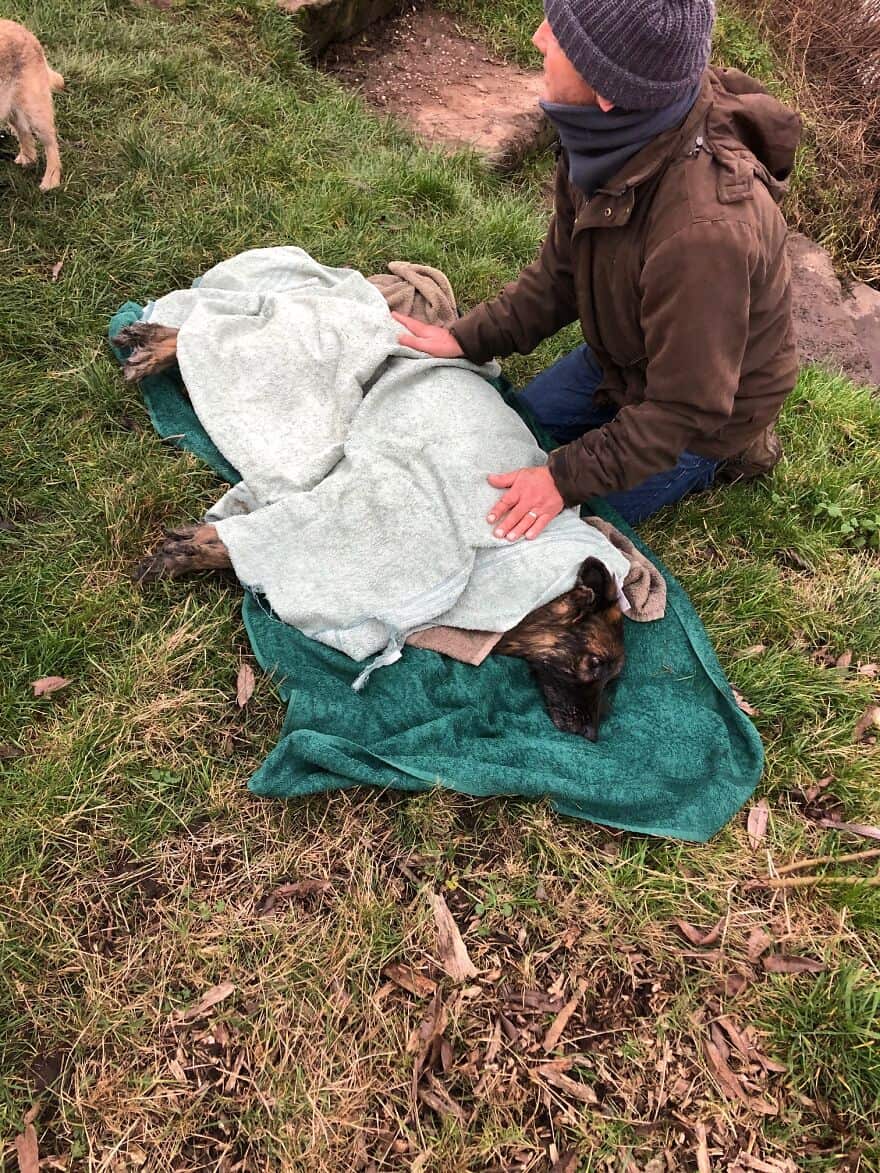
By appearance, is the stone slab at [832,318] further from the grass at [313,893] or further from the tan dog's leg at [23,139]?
the tan dog's leg at [23,139]

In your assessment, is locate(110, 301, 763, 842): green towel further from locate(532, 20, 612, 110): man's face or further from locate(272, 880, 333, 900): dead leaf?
locate(532, 20, 612, 110): man's face

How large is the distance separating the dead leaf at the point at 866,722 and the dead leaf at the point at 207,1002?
2.45 meters

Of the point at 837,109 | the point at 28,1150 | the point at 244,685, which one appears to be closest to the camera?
the point at 28,1150

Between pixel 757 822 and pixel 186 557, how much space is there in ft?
7.48

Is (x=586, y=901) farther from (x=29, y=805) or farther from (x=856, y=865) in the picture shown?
(x=29, y=805)

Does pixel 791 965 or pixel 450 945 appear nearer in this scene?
pixel 450 945

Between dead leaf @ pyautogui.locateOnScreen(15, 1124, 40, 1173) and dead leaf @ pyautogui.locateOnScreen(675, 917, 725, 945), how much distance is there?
74.5 inches

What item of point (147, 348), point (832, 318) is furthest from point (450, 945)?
point (832, 318)

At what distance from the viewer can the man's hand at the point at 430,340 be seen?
11.3 ft

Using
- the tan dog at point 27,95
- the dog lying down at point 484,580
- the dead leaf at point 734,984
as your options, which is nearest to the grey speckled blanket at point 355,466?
the dog lying down at point 484,580

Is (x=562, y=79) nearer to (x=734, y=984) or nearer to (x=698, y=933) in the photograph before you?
(x=698, y=933)

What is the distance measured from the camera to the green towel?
2646 mm

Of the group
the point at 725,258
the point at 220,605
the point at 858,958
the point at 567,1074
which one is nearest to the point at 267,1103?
the point at 567,1074

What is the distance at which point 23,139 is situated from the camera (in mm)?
3938
